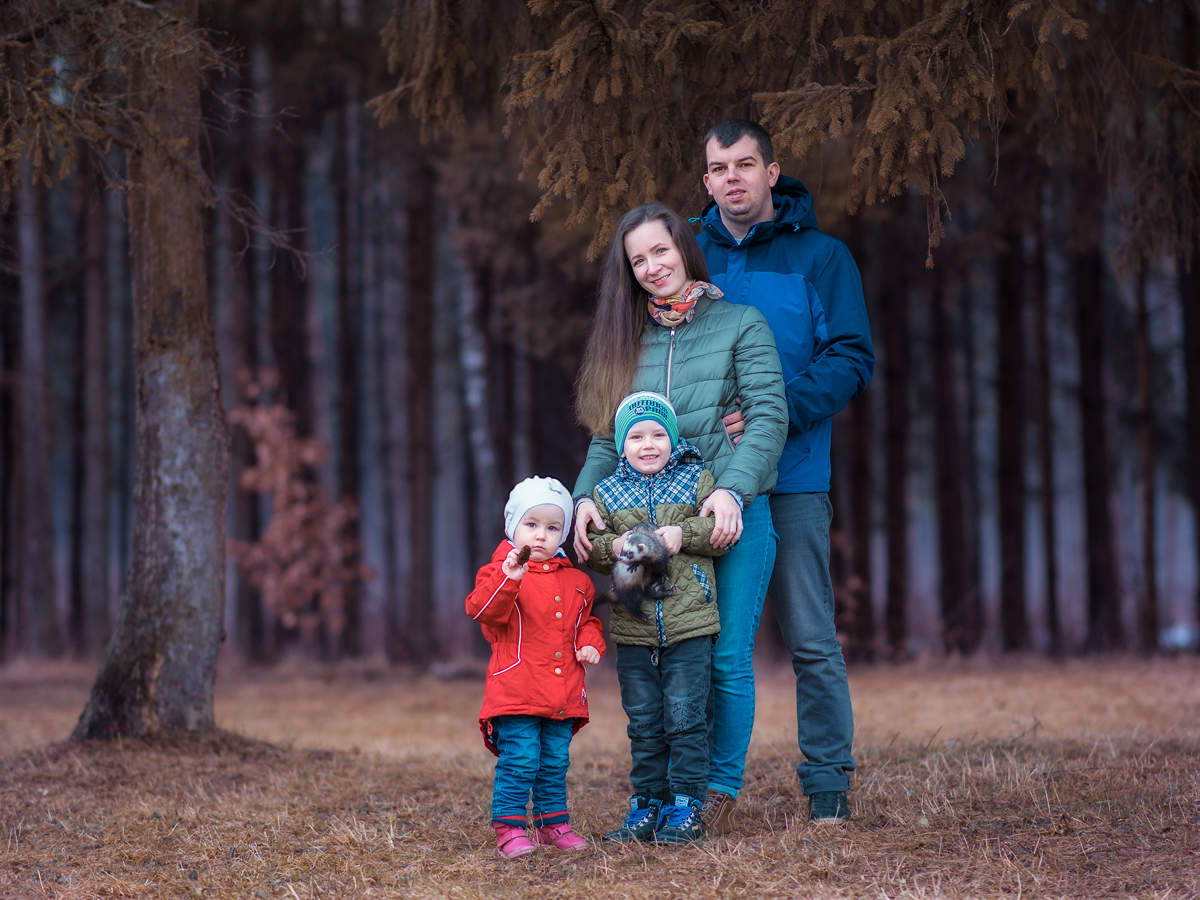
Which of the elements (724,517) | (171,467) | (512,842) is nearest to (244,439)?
(171,467)

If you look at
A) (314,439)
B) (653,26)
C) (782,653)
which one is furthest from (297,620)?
(653,26)

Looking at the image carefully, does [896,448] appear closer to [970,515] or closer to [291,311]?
[970,515]

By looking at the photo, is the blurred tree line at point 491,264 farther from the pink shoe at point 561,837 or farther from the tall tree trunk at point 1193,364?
the pink shoe at point 561,837

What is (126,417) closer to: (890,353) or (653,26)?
(890,353)

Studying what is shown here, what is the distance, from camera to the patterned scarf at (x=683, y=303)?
3.84 m

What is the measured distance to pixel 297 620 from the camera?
13.5 meters

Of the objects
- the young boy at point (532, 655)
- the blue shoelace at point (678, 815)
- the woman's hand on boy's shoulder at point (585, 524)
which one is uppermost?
the woman's hand on boy's shoulder at point (585, 524)

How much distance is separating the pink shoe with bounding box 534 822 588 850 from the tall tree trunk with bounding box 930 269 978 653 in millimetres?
10080

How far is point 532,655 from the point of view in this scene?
365cm

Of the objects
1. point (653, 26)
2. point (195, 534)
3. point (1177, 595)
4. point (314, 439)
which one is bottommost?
point (1177, 595)

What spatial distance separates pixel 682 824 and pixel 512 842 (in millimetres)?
541

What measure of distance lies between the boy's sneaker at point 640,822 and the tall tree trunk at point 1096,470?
10.5m

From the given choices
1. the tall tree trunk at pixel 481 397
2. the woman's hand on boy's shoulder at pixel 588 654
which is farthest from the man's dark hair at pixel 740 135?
the tall tree trunk at pixel 481 397

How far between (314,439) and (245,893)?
1062 cm
